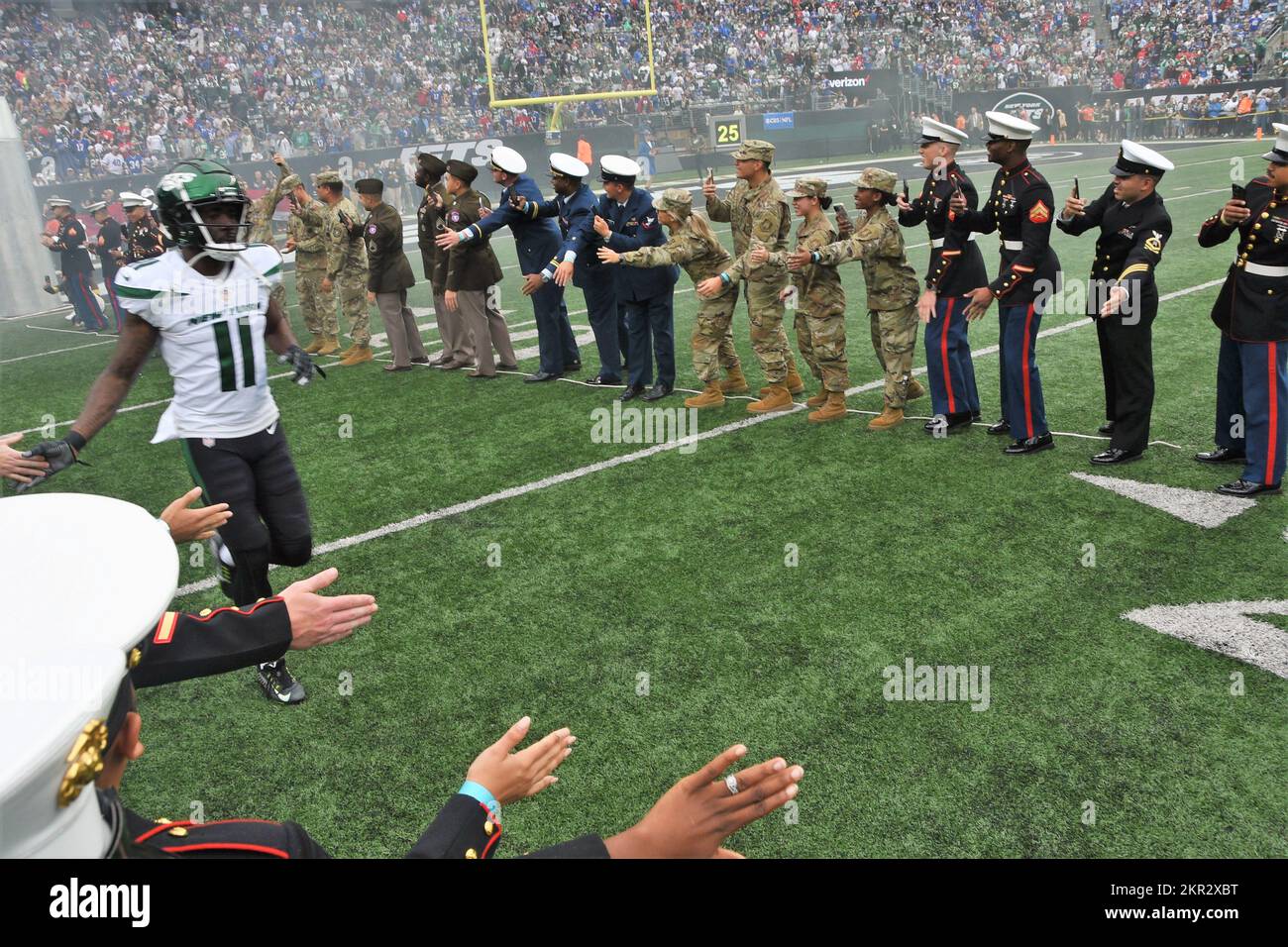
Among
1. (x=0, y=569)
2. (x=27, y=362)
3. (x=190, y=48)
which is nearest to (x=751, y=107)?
(x=190, y=48)

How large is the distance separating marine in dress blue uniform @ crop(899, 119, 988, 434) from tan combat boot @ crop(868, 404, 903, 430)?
25 centimetres

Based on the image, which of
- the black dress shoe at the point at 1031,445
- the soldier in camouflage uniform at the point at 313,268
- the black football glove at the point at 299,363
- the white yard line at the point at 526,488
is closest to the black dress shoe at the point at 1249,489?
the black dress shoe at the point at 1031,445

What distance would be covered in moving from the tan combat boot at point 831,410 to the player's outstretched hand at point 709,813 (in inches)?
266

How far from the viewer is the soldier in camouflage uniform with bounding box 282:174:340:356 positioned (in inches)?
470

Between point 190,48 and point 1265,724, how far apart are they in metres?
33.6

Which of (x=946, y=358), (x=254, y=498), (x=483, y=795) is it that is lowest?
(x=946, y=358)

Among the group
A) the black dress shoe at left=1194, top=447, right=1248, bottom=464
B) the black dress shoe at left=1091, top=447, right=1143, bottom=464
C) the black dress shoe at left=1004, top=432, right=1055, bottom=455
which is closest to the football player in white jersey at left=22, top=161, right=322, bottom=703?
the black dress shoe at left=1004, top=432, right=1055, bottom=455

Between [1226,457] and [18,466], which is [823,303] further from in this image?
[18,466]

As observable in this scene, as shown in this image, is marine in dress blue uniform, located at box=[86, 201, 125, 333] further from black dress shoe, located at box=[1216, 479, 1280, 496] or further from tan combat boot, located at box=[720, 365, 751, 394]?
black dress shoe, located at box=[1216, 479, 1280, 496]

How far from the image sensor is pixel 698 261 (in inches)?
348

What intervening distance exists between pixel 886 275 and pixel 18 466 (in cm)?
601

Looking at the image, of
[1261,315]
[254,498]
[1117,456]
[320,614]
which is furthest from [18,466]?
[1261,315]

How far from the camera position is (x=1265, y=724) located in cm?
412

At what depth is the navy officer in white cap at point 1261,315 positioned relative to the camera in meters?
5.97
